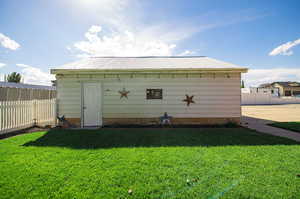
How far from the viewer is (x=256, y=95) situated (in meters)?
22.5

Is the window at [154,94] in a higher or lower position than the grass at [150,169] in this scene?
higher

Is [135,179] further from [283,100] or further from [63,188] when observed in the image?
[283,100]

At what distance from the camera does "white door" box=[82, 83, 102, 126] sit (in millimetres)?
6926

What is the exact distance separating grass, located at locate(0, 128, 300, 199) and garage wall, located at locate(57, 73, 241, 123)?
2661mm

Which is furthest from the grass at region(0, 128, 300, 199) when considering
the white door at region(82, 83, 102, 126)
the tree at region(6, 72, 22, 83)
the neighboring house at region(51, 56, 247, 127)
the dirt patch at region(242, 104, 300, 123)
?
the tree at region(6, 72, 22, 83)

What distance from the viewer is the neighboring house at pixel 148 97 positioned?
6926 mm

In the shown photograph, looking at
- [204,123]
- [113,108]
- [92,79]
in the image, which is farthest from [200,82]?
[92,79]

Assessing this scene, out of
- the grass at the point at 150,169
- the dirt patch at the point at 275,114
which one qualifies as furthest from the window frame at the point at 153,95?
the dirt patch at the point at 275,114

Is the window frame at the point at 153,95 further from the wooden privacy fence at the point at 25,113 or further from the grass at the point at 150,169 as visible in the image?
the wooden privacy fence at the point at 25,113

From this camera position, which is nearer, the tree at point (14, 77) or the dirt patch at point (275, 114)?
the dirt patch at point (275, 114)

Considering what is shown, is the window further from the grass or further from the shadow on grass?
the grass

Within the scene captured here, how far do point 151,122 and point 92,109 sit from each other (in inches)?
124

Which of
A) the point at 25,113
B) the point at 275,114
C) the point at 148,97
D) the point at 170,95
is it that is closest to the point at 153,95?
the point at 148,97

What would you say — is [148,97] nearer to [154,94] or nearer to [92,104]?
[154,94]
